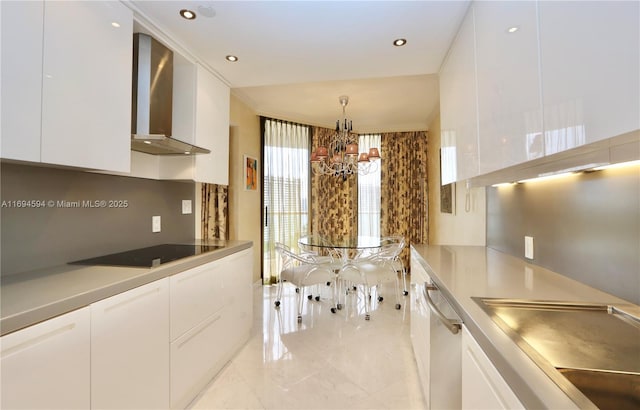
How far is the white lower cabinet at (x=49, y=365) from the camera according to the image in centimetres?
83

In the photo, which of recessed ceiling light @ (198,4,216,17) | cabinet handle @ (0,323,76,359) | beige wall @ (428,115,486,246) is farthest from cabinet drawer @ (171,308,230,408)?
beige wall @ (428,115,486,246)

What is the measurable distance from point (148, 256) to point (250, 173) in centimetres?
229

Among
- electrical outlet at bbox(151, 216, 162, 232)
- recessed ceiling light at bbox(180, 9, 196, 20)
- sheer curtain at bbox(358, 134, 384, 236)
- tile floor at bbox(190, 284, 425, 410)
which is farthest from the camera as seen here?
sheer curtain at bbox(358, 134, 384, 236)

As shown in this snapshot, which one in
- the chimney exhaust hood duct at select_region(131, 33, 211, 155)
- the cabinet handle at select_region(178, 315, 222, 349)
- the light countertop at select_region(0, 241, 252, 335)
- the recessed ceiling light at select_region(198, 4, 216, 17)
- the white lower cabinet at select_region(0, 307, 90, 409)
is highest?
the recessed ceiling light at select_region(198, 4, 216, 17)

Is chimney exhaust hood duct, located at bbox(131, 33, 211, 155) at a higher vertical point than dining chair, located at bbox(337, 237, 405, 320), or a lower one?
higher

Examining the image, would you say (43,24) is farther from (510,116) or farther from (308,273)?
(308,273)

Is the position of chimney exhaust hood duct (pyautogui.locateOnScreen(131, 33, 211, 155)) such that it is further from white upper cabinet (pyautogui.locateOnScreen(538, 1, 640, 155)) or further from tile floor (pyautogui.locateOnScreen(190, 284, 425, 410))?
white upper cabinet (pyautogui.locateOnScreen(538, 1, 640, 155))

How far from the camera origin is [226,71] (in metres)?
2.34

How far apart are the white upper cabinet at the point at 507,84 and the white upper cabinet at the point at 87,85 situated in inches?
78.4

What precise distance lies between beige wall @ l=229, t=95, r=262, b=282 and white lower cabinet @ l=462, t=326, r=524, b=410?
3125mm

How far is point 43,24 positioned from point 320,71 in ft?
5.73

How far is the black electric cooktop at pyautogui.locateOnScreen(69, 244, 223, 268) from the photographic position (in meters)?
1.52

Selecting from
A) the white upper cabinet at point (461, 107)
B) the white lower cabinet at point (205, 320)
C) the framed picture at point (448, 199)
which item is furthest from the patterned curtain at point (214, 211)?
the framed picture at point (448, 199)

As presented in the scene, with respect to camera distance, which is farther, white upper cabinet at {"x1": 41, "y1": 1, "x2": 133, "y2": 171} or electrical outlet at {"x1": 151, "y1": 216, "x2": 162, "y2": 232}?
electrical outlet at {"x1": 151, "y1": 216, "x2": 162, "y2": 232}
